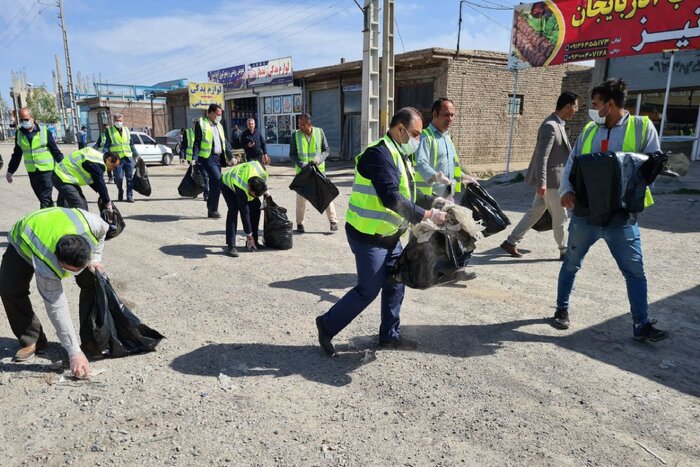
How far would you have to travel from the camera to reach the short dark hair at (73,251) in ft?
9.10

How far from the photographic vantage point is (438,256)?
3.11 m

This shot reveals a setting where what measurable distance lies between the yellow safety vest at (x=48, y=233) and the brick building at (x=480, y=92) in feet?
47.6

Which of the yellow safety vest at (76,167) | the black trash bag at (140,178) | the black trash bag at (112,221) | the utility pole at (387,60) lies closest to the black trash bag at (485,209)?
the black trash bag at (112,221)

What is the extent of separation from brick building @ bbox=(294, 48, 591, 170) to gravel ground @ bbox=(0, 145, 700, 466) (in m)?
12.3

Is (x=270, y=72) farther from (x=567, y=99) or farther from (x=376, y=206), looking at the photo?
(x=376, y=206)

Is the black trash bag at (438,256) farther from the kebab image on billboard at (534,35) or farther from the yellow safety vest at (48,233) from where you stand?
the kebab image on billboard at (534,35)

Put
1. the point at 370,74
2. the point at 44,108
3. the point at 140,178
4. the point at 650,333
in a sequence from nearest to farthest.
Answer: the point at 650,333 < the point at 140,178 < the point at 370,74 < the point at 44,108

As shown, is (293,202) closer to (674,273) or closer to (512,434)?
(674,273)

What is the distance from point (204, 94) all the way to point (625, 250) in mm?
24726


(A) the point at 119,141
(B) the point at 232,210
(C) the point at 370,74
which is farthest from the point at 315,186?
(A) the point at 119,141

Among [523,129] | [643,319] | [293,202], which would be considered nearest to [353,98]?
[523,129]

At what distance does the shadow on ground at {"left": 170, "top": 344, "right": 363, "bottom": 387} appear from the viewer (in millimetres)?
3338

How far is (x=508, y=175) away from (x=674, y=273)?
28.3 ft

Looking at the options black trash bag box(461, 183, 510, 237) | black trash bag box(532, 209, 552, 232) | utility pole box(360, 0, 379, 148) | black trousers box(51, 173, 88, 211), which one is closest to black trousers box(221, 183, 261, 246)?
black trousers box(51, 173, 88, 211)
